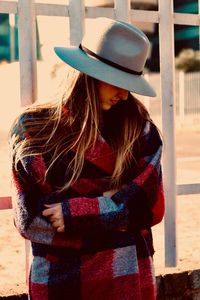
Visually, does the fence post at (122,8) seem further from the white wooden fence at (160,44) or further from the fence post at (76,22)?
the fence post at (76,22)

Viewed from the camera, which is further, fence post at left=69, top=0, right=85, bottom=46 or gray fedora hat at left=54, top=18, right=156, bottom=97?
fence post at left=69, top=0, right=85, bottom=46

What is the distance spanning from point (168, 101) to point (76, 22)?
0.55 meters

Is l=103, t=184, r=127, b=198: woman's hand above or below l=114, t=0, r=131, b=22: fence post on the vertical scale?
below

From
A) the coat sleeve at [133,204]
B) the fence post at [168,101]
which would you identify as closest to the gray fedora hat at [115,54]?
the coat sleeve at [133,204]

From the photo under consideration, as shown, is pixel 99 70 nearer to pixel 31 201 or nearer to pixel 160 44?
pixel 31 201

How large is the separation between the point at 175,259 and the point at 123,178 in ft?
3.21

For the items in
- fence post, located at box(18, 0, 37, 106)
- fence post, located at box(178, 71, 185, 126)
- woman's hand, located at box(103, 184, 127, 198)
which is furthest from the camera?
fence post, located at box(178, 71, 185, 126)

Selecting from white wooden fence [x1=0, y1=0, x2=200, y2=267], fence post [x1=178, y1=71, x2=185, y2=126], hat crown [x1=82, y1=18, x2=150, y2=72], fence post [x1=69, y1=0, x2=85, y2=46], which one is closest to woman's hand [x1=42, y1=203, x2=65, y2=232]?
hat crown [x1=82, y1=18, x2=150, y2=72]

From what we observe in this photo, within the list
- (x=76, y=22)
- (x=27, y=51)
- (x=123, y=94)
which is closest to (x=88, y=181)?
(x=123, y=94)

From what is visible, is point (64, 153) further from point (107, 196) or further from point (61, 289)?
point (61, 289)

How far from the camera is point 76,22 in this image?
7.84 ft

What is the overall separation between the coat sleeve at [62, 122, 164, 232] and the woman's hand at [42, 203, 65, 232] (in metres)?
0.01

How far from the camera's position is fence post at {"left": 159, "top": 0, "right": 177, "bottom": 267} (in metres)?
2.60

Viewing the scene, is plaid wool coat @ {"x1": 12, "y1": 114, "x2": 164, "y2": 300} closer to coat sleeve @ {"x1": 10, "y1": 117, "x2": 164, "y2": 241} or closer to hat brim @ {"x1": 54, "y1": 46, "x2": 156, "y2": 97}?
coat sleeve @ {"x1": 10, "y1": 117, "x2": 164, "y2": 241}
